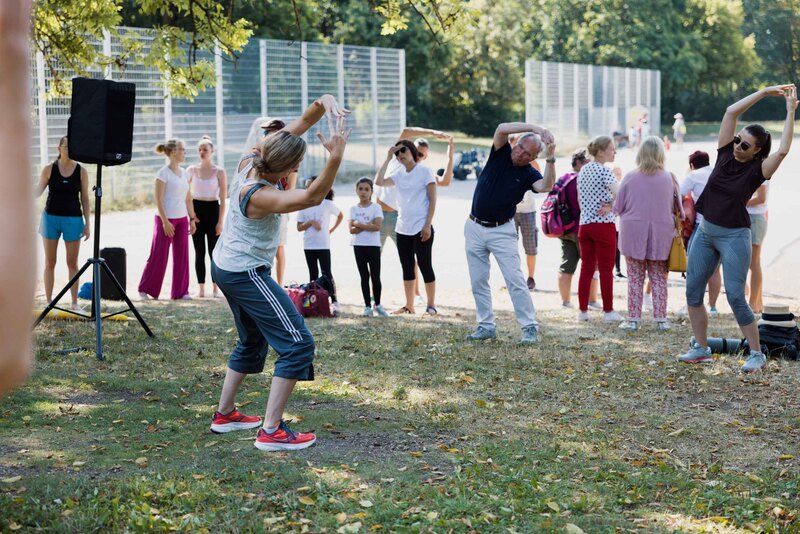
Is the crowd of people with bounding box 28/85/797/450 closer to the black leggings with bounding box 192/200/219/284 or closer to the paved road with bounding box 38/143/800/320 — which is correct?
the black leggings with bounding box 192/200/219/284

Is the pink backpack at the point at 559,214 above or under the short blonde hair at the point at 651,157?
under

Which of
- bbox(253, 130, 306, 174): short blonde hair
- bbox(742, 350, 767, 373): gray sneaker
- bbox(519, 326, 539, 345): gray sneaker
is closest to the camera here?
bbox(253, 130, 306, 174): short blonde hair

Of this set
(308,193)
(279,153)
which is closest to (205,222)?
(279,153)

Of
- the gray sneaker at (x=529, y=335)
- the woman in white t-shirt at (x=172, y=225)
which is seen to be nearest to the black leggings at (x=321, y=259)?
the woman in white t-shirt at (x=172, y=225)

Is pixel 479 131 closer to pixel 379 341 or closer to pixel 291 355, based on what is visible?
pixel 379 341

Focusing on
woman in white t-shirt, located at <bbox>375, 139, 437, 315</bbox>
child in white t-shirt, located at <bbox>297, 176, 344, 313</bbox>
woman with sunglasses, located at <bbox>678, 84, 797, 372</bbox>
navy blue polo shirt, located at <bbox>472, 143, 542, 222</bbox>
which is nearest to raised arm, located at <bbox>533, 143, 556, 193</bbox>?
navy blue polo shirt, located at <bbox>472, 143, 542, 222</bbox>

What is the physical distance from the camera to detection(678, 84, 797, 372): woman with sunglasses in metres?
7.54

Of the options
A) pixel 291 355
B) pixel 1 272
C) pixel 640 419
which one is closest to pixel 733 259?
pixel 640 419

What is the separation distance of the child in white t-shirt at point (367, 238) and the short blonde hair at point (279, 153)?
541 cm

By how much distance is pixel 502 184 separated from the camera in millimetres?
9109

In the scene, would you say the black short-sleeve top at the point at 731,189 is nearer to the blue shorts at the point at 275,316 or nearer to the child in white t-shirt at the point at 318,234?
the blue shorts at the point at 275,316

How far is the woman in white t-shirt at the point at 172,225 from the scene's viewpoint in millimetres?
11383

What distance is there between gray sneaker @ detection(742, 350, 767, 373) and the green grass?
0.59ft

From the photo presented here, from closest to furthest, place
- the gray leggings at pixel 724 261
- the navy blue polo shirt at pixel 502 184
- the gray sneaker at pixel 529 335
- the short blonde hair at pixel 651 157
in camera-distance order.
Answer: the gray leggings at pixel 724 261 → the navy blue polo shirt at pixel 502 184 → the gray sneaker at pixel 529 335 → the short blonde hair at pixel 651 157
